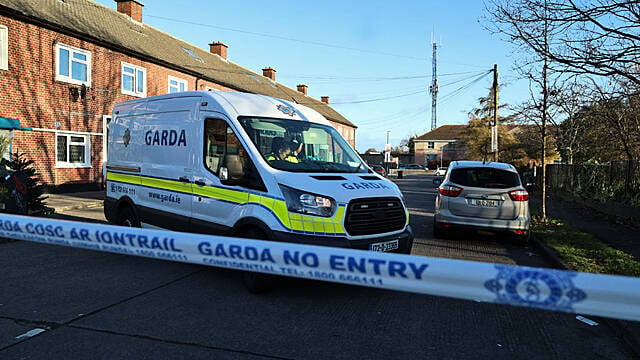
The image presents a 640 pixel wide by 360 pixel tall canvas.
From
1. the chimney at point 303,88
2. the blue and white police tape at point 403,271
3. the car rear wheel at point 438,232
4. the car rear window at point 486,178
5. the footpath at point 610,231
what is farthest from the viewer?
the chimney at point 303,88

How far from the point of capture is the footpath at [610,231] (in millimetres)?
4184

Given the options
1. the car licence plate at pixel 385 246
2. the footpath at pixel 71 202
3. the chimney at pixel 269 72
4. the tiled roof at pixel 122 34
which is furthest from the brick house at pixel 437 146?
the car licence plate at pixel 385 246

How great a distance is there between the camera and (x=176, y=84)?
24.5m

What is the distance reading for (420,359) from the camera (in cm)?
357

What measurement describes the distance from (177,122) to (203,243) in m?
4.15

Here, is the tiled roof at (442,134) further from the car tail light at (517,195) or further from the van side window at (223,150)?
the van side window at (223,150)

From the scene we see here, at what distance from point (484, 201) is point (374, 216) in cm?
398

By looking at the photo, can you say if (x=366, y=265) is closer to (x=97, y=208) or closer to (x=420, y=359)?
(x=420, y=359)

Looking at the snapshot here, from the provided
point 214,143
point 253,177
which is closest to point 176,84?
point 214,143

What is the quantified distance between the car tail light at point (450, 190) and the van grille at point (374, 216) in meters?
3.26

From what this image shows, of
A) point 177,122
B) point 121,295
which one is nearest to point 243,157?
point 177,122

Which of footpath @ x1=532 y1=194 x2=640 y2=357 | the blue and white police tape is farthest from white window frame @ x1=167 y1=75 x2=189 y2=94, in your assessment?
the blue and white police tape

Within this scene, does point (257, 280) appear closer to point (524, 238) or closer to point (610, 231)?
point (524, 238)

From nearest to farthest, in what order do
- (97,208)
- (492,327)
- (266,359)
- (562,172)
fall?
(266,359)
(492,327)
(97,208)
(562,172)
